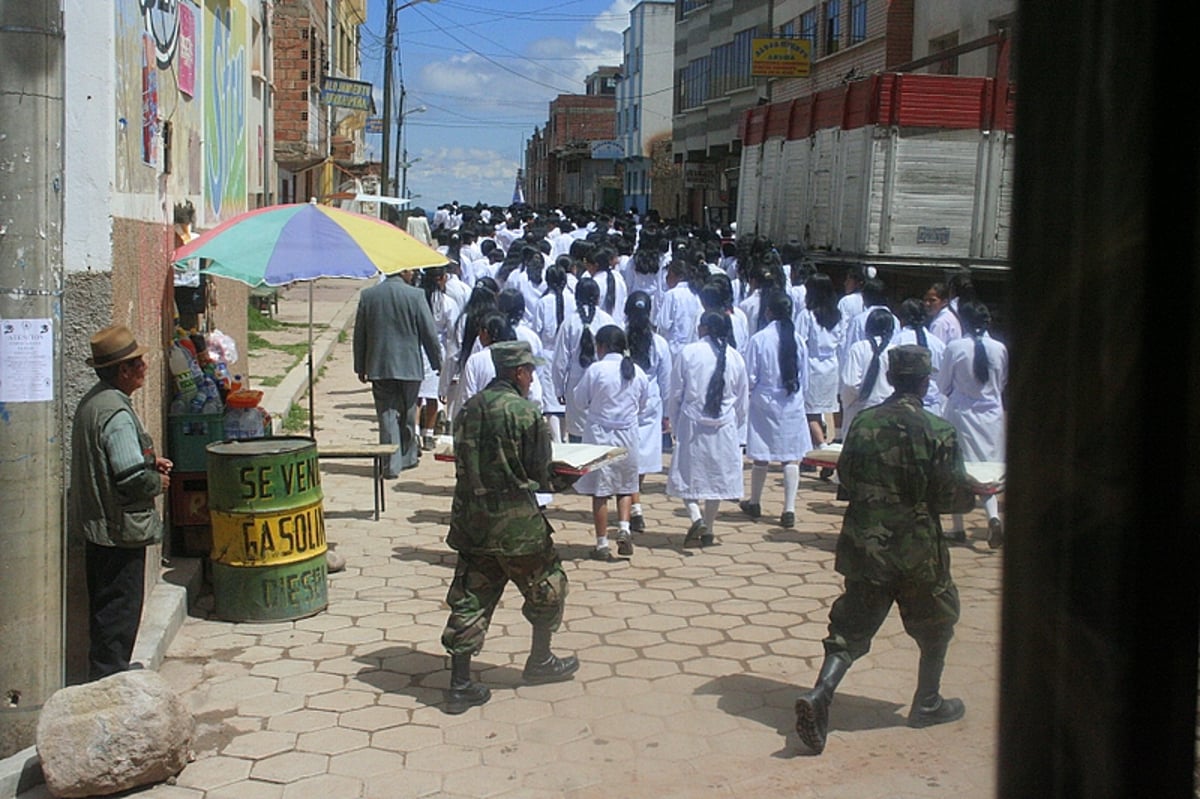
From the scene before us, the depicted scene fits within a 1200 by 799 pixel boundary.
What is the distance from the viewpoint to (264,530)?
6.54 metres

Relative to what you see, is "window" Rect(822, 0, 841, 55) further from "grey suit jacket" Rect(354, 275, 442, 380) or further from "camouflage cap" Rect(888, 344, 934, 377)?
"camouflage cap" Rect(888, 344, 934, 377)

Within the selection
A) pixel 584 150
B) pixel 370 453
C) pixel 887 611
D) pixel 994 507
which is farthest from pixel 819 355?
pixel 584 150

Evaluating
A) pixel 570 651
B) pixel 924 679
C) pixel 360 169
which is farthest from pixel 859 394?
pixel 360 169

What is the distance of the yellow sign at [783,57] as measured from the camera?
107ft

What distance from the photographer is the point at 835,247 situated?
19.3m

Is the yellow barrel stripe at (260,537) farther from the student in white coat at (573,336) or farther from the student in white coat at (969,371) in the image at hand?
the student in white coat at (969,371)

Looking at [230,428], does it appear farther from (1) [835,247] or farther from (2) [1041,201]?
(1) [835,247]

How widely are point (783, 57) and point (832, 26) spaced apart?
4.91 ft

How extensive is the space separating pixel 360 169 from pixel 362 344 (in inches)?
1419

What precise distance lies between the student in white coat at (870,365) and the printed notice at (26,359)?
573 centimetres

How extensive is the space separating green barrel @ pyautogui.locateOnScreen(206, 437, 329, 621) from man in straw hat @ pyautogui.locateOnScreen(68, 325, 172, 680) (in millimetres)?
1192

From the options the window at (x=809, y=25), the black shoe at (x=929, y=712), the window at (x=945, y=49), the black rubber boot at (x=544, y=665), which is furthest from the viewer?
the window at (x=809, y=25)

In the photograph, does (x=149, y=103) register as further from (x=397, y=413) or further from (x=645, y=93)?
(x=645, y=93)

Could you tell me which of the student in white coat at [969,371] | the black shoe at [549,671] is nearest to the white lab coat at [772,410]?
the student in white coat at [969,371]
